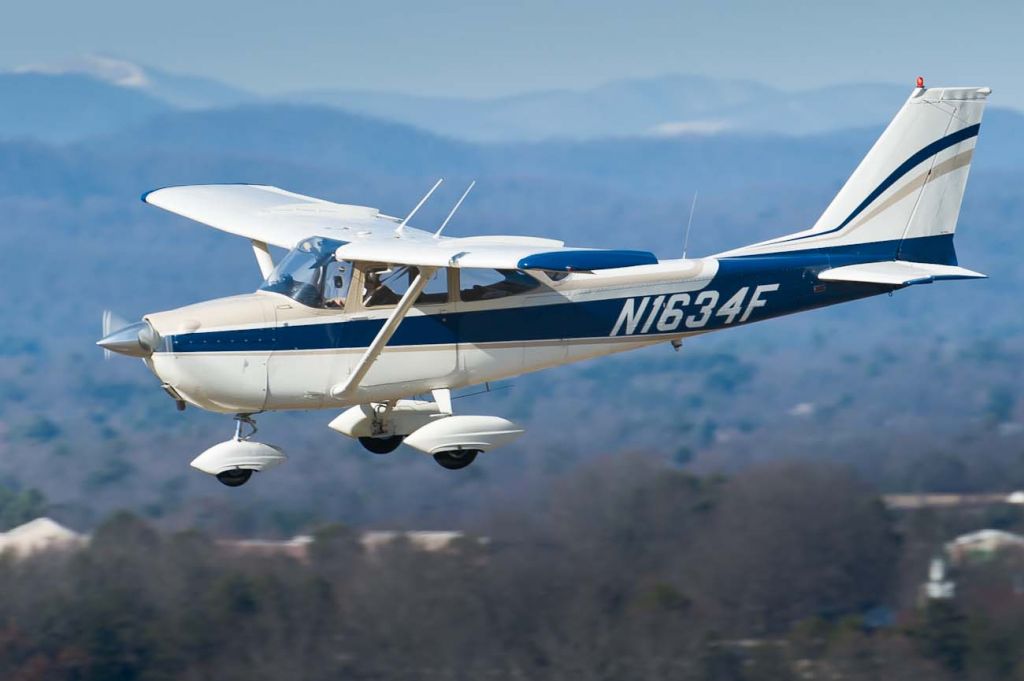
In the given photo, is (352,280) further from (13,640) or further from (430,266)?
(13,640)

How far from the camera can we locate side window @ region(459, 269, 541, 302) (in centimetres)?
1577

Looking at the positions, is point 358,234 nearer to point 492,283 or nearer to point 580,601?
point 492,283

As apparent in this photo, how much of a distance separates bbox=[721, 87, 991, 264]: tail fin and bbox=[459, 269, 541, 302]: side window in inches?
137

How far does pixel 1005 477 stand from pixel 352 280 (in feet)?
98.2

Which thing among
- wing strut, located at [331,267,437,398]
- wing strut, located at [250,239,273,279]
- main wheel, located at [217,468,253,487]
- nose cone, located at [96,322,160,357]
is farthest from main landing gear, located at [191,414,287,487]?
wing strut, located at [250,239,273,279]

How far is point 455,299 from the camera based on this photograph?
15.8m

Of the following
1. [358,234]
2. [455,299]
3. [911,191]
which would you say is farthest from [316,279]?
[911,191]

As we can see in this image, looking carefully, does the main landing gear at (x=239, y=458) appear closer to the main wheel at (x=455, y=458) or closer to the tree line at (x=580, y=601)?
the main wheel at (x=455, y=458)

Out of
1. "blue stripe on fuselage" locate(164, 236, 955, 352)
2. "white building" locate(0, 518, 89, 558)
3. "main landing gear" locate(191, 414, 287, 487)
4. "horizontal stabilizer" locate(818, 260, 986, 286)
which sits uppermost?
"horizontal stabilizer" locate(818, 260, 986, 286)

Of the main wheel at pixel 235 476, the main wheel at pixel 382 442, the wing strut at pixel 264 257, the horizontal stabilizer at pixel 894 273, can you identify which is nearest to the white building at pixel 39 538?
the wing strut at pixel 264 257

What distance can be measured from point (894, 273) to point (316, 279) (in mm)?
6177

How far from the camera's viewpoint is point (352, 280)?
50.4 feet

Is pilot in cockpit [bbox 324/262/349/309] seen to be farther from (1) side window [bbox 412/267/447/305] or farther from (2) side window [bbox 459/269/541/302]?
→ (2) side window [bbox 459/269/541/302]

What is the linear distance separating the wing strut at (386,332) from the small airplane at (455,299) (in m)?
0.02
